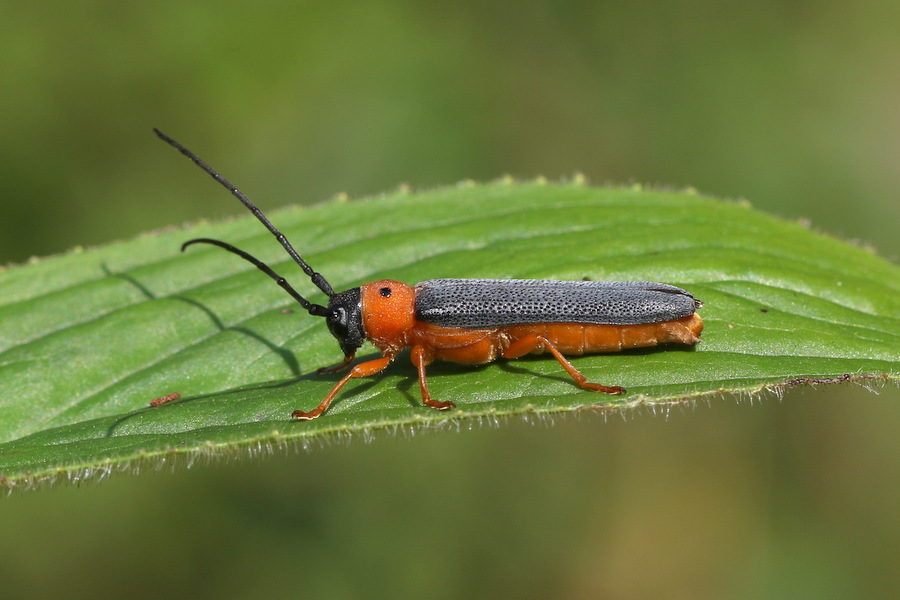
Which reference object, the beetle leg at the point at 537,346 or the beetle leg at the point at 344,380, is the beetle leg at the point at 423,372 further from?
the beetle leg at the point at 537,346

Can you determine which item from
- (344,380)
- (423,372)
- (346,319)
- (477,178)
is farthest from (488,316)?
(477,178)

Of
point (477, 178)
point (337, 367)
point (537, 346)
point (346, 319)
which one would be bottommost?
point (337, 367)

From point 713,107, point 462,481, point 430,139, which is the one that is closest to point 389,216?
point 462,481

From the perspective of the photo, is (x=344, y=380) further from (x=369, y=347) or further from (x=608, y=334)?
(x=608, y=334)

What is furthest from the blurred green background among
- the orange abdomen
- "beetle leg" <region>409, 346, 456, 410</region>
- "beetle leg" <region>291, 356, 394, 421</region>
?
"beetle leg" <region>291, 356, 394, 421</region>

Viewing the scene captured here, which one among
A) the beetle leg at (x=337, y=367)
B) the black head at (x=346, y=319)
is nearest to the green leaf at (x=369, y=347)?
the beetle leg at (x=337, y=367)

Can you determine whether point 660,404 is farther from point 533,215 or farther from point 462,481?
point 462,481
